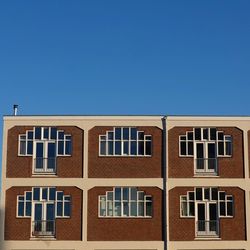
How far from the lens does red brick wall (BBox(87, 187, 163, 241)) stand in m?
41.5

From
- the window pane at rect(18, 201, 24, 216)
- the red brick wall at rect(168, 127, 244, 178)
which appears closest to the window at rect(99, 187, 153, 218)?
the red brick wall at rect(168, 127, 244, 178)

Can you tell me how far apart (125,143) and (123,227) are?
17.4 ft

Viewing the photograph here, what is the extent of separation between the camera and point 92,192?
4225 centimetres

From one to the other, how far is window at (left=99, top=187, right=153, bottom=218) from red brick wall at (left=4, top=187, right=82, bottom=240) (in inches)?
58.6

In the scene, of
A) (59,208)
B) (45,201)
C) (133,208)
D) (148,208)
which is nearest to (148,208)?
(148,208)

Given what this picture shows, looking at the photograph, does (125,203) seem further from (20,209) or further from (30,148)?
(30,148)

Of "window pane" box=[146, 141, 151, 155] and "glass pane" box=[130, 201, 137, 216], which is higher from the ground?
"window pane" box=[146, 141, 151, 155]

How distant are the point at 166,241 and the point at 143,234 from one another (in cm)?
147

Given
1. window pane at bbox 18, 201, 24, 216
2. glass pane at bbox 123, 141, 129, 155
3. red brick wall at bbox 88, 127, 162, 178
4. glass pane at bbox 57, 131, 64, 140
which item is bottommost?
window pane at bbox 18, 201, 24, 216

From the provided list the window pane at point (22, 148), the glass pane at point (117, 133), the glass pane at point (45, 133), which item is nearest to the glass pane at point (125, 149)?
the glass pane at point (117, 133)

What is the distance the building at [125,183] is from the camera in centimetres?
4159

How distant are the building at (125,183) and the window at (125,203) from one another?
2.4 inches

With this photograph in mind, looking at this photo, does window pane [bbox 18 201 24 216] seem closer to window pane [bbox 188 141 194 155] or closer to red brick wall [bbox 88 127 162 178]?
red brick wall [bbox 88 127 162 178]

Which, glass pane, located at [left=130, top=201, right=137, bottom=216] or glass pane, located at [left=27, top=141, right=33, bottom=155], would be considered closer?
glass pane, located at [left=130, top=201, right=137, bottom=216]
